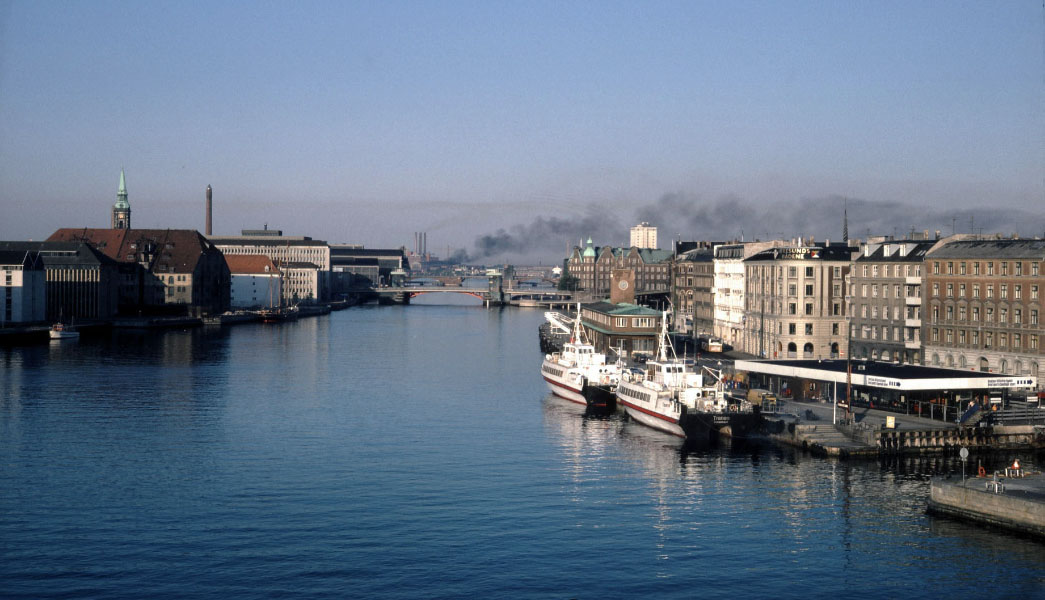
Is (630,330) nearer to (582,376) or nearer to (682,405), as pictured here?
(582,376)

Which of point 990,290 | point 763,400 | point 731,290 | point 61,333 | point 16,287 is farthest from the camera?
point 16,287

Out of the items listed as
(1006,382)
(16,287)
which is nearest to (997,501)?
(1006,382)

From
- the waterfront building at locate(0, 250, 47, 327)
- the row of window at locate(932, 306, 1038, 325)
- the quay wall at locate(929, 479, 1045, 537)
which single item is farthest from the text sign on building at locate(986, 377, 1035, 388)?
the waterfront building at locate(0, 250, 47, 327)

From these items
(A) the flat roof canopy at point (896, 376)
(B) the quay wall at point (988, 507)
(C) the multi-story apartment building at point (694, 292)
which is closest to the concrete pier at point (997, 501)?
(B) the quay wall at point (988, 507)

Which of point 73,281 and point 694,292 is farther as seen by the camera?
point 73,281

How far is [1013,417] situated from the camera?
208 ft

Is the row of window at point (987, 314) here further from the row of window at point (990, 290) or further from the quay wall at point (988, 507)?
the quay wall at point (988, 507)

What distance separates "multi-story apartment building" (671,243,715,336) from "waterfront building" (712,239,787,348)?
84.8 inches

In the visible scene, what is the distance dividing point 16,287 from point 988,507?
128175mm

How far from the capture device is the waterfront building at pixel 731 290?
11738 centimetres

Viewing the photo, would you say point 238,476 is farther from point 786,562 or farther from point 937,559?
point 937,559

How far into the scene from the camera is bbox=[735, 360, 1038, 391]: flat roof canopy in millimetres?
66250

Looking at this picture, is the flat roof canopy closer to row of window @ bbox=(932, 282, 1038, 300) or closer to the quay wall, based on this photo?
row of window @ bbox=(932, 282, 1038, 300)

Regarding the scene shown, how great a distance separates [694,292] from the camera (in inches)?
5551
